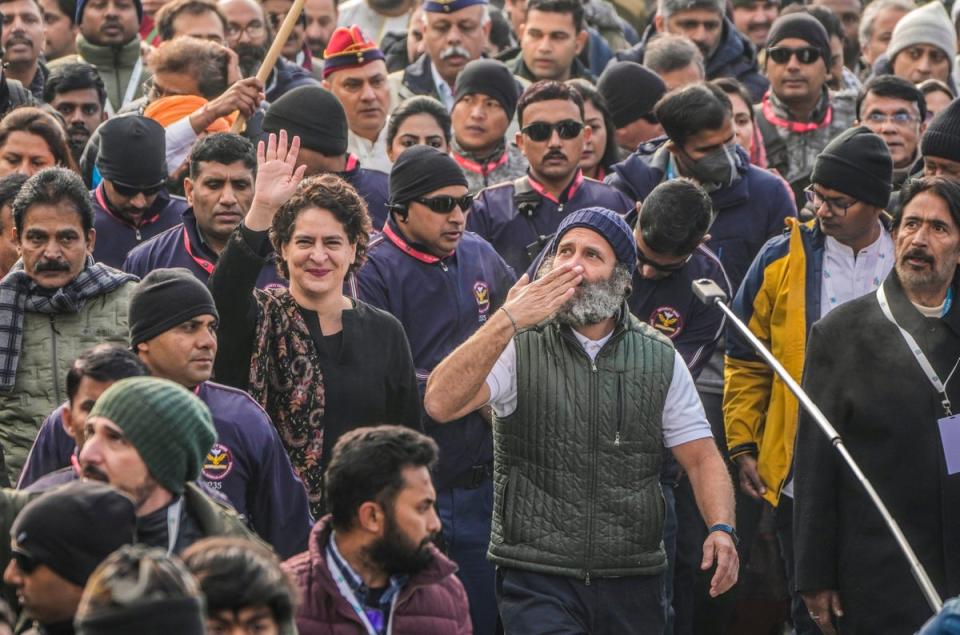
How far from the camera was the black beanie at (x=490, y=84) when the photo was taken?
11281 millimetres

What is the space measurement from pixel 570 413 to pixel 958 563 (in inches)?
73.1

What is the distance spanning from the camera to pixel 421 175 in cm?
921

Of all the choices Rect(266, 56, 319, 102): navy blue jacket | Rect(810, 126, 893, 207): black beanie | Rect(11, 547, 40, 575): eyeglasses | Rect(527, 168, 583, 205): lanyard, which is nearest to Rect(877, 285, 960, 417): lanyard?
Rect(810, 126, 893, 207): black beanie

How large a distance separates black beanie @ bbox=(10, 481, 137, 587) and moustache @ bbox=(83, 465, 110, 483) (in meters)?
0.59

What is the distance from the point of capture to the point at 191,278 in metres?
7.39

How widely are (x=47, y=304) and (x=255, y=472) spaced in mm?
1431

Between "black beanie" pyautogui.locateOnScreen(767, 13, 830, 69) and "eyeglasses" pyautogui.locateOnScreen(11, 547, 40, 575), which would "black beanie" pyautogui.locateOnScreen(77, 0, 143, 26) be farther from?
"eyeglasses" pyautogui.locateOnScreen(11, 547, 40, 575)

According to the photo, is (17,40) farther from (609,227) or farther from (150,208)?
(609,227)

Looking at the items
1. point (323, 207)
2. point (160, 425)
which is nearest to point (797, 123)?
point (323, 207)

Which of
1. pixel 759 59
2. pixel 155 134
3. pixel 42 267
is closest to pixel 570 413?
pixel 42 267

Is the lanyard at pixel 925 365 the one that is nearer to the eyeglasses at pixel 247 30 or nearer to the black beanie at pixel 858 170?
the black beanie at pixel 858 170

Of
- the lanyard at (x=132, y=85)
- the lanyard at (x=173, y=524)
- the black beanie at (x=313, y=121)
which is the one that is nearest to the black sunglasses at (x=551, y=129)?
the black beanie at (x=313, y=121)

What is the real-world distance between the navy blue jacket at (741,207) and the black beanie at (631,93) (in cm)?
114

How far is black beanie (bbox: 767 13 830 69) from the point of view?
488 inches
